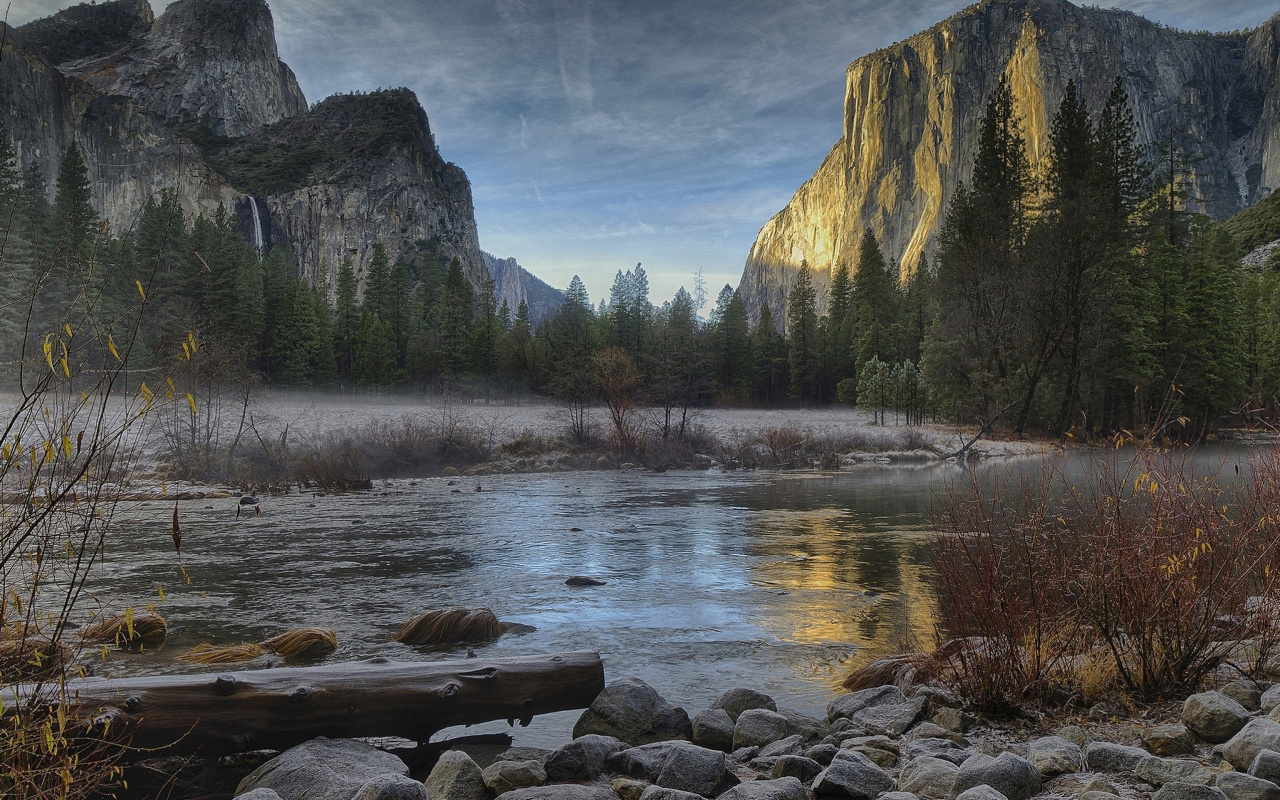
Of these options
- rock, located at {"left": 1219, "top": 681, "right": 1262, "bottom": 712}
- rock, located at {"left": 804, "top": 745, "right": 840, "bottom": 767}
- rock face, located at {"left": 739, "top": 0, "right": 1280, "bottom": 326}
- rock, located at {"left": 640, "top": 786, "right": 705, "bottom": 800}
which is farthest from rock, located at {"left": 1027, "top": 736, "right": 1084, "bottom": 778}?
rock face, located at {"left": 739, "top": 0, "right": 1280, "bottom": 326}

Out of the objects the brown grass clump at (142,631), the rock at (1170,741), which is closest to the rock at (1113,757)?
the rock at (1170,741)

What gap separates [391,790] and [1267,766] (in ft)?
15.6

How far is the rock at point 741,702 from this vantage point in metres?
6.61

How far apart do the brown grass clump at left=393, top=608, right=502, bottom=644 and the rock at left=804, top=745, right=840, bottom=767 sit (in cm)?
470

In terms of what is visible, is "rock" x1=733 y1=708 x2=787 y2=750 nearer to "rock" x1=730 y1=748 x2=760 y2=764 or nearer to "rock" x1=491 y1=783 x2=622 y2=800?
"rock" x1=730 y1=748 x2=760 y2=764

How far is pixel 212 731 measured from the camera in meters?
5.20

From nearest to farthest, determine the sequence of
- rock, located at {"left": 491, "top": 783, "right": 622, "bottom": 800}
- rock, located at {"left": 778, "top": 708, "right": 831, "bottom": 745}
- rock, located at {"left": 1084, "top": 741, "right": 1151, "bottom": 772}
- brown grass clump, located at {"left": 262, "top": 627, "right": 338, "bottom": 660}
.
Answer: rock, located at {"left": 491, "top": 783, "right": 622, "bottom": 800} < rock, located at {"left": 1084, "top": 741, "right": 1151, "bottom": 772} < rock, located at {"left": 778, "top": 708, "right": 831, "bottom": 745} < brown grass clump, located at {"left": 262, "top": 627, "right": 338, "bottom": 660}

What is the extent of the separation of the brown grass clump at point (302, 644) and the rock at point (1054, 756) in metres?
6.56

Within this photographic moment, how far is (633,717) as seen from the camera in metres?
6.21

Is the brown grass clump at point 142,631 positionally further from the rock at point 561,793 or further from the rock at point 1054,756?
the rock at point 1054,756

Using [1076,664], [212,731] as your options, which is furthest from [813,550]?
[212,731]

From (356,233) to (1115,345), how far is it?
163 m

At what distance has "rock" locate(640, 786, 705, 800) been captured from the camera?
448 centimetres

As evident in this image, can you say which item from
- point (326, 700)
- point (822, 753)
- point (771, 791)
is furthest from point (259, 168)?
point (771, 791)
